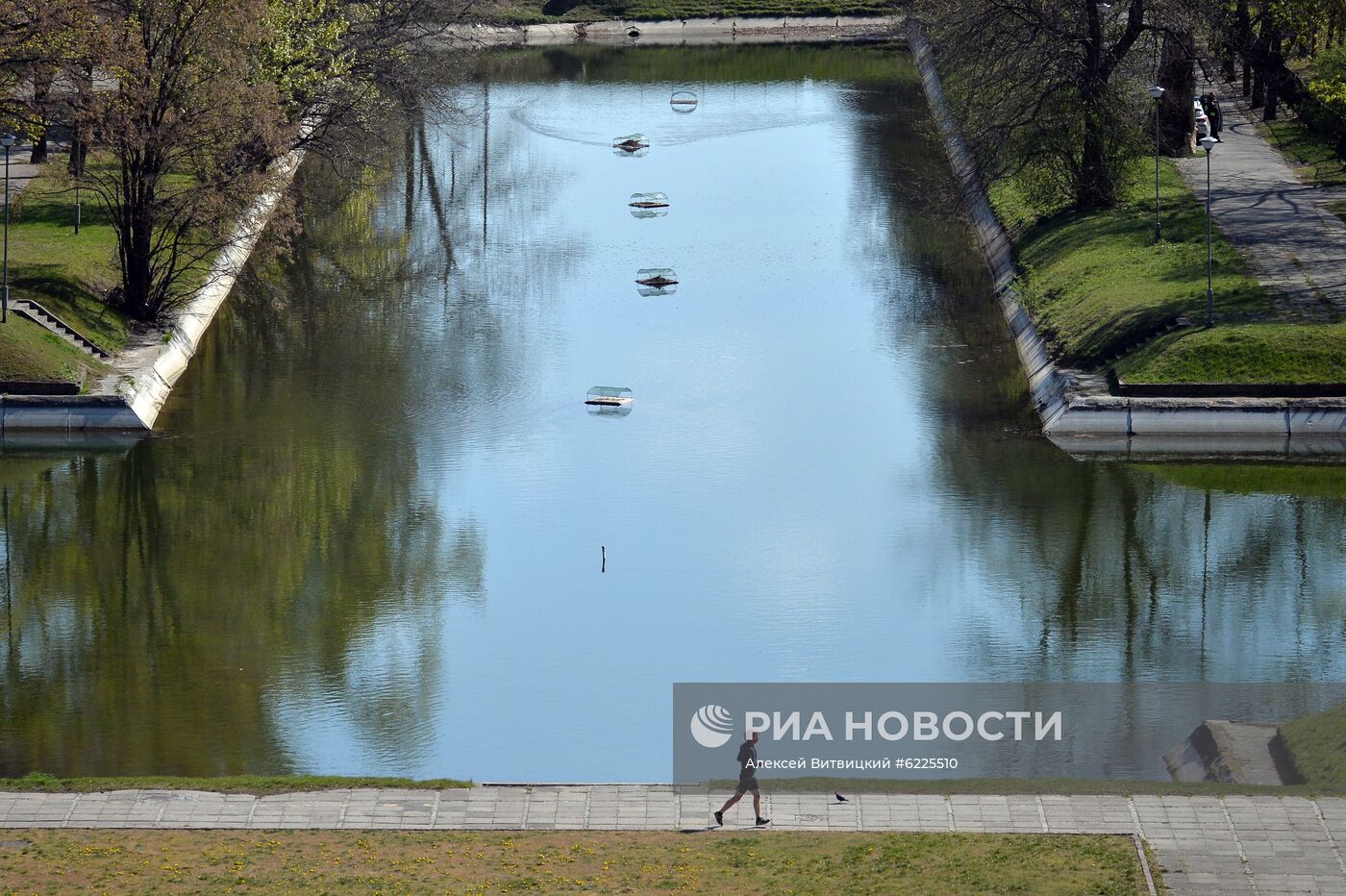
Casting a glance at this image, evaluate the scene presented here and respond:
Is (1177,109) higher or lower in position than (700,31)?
lower

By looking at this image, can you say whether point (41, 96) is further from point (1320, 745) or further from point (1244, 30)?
point (1244, 30)

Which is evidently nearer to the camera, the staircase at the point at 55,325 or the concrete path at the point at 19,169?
the staircase at the point at 55,325

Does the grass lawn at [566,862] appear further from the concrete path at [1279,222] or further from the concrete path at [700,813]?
the concrete path at [1279,222]

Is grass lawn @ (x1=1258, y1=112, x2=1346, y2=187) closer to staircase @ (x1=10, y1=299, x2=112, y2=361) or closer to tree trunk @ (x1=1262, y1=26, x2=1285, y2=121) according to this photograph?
tree trunk @ (x1=1262, y1=26, x2=1285, y2=121)

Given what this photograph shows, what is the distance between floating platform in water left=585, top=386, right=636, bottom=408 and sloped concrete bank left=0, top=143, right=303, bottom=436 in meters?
11.1

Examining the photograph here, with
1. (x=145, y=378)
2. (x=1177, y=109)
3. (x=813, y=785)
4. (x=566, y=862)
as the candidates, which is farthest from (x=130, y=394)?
(x=1177, y=109)

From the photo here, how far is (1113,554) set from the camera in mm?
39781

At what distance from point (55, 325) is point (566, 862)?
3066 centimetres

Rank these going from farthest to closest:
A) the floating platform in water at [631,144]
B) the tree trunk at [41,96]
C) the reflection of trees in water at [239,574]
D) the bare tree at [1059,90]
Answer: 1. the floating platform in water at [631,144]
2. the bare tree at [1059,90]
3. the tree trunk at [41,96]
4. the reflection of trees in water at [239,574]

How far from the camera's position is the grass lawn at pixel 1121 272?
49469 millimetres

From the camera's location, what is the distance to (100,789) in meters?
27.3

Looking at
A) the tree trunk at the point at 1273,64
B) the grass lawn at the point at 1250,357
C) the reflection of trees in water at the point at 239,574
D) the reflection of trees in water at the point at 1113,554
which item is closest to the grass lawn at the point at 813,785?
the reflection of trees in water at the point at 239,574

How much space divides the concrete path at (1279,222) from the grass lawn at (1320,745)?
21.1m

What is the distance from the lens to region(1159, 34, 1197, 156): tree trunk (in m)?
65.2
